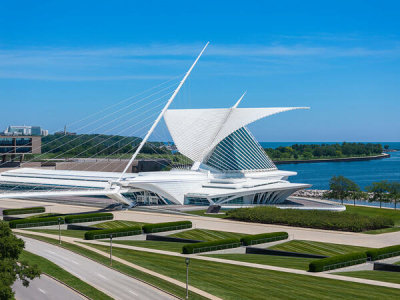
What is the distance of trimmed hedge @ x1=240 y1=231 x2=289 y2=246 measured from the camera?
43.2 meters

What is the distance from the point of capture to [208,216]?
196 feet

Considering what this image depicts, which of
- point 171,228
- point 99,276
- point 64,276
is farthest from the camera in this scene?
point 171,228

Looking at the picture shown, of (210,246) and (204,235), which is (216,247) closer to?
(210,246)

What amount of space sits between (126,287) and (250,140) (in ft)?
158

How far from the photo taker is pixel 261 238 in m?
44.1

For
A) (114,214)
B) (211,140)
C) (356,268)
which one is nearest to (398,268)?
(356,268)

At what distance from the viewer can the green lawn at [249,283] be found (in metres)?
28.5

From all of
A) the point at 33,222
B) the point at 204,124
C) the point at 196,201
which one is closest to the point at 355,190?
the point at 204,124

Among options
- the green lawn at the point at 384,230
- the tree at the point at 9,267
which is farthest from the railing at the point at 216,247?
the tree at the point at 9,267

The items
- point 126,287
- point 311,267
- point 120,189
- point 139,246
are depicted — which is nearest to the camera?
point 126,287

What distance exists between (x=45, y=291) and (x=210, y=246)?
1523cm

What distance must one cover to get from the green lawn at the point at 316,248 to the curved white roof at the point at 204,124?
27.2m

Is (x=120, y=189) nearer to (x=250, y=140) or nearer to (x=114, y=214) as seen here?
(x=114, y=214)

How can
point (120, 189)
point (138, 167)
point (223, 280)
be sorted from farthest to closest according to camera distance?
point (138, 167), point (120, 189), point (223, 280)
